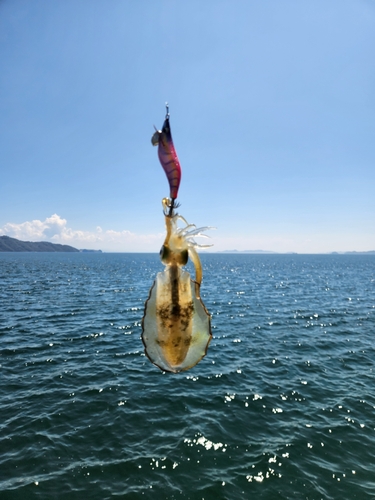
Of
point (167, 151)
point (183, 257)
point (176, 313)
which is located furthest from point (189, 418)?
point (167, 151)

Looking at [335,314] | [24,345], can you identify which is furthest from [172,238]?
[335,314]

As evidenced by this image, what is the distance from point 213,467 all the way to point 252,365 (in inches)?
405

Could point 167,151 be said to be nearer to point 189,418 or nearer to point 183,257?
point 183,257

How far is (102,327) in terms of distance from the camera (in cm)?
2958

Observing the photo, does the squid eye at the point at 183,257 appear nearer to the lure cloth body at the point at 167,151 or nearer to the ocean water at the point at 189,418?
the lure cloth body at the point at 167,151

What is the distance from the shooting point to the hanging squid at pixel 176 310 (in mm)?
3385

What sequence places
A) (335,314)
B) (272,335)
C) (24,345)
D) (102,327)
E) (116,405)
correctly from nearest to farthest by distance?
1. (116,405)
2. (24,345)
3. (272,335)
4. (102,327)
5. (335,314)

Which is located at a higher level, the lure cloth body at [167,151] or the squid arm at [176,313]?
the lure cloth body at [167,151]

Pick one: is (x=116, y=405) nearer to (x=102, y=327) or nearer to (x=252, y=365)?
(x=252, y=365)

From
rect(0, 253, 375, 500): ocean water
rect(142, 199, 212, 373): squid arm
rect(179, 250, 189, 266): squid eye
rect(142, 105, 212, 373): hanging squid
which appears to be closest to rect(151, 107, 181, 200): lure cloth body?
rect(142, 105, 212, 373): hanging squid

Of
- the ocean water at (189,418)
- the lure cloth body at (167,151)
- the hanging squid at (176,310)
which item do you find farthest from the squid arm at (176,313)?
the ocean water at (189,418)

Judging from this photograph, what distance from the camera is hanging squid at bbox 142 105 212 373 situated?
3385mm

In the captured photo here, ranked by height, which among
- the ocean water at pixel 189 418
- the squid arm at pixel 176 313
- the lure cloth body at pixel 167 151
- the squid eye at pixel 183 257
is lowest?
the ocean water at pixel 189 418

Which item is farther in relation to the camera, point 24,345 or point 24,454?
point 24,345
